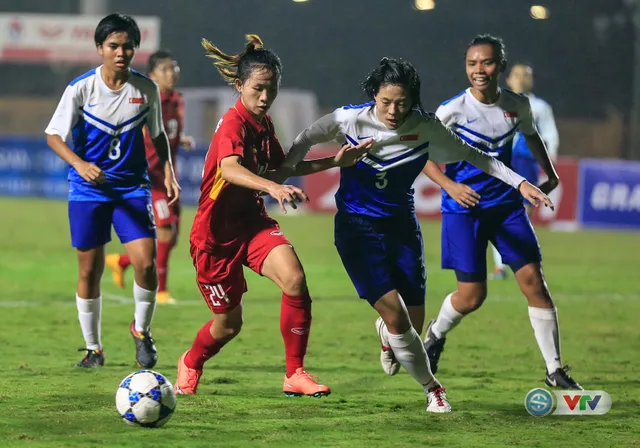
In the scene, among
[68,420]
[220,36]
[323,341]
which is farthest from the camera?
[220,36]

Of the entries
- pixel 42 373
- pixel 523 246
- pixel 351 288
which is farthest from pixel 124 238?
pixel 351 288

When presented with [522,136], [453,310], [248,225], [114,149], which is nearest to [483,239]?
[453,310]

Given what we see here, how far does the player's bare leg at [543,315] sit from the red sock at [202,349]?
1.85 meters

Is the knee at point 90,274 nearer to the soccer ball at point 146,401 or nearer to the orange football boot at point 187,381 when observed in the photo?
the orange football boot at point 187,381

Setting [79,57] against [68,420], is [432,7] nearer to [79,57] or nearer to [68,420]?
Result: [79,57]

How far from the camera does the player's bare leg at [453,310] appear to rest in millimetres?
7070

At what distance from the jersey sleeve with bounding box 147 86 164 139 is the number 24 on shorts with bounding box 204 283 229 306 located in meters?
1.61

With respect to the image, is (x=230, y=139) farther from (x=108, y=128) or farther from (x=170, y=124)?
(x=170, y=124)

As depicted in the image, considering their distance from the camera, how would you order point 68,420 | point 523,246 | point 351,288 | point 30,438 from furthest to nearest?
point 351,288 → point 523,246 → point 68,420 → point 30,438

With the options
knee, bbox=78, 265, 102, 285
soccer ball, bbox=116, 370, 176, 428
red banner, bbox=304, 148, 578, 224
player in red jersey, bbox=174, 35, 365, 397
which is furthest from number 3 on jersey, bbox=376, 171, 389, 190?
red banner, bbox=304, 148, 578, 224

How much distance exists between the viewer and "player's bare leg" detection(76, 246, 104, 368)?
7.21m

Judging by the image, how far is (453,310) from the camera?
7.23 metres

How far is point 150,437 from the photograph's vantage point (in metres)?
5.16

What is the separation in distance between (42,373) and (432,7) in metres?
30.0
